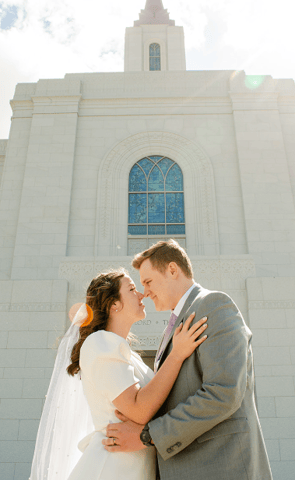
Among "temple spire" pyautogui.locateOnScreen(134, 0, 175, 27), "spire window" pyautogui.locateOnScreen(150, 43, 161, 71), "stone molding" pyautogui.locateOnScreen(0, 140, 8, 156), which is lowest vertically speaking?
"stone molding" pyautogui.locateOnScreen(0, 140, 8, 156)

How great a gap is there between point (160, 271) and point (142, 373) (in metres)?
0.73

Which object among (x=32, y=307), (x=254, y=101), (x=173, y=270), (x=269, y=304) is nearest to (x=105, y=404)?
(x=173, y=270)

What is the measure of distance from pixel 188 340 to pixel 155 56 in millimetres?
20035

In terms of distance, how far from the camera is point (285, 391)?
Result: 7.70 m

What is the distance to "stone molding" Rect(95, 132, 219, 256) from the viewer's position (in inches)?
414

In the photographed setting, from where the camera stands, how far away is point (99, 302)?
9.30 feet

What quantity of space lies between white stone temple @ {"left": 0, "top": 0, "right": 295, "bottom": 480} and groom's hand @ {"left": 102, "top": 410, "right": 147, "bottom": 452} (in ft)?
20.3

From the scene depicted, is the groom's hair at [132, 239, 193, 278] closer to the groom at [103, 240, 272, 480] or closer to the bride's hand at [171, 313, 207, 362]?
the groom at [103, 240, 272, 480]

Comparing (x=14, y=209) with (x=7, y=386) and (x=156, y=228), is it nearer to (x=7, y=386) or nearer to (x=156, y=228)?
(x=156, y=228)

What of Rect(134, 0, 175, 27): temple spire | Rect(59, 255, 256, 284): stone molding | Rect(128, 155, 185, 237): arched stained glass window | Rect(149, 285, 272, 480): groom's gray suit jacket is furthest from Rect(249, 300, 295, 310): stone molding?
Rect(134, 0, 175, 27): temple spire

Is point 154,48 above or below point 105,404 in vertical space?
above

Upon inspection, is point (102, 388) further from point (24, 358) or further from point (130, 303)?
point (24, 358)

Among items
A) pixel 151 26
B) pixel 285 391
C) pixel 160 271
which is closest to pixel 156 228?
pixel 285 391

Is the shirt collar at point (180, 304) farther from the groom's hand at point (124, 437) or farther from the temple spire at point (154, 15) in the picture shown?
the temple spire at point (154, 15)
